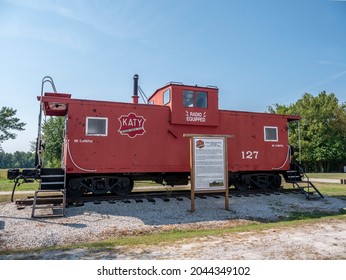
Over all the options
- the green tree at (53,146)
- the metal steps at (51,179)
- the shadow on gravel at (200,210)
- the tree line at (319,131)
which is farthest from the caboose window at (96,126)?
the tree line at (319,131)

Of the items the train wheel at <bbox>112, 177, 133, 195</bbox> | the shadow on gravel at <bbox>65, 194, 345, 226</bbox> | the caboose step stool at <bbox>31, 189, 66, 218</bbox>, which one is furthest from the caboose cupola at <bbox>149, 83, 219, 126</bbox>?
the caboose step stool at <bbox>31, 189, 66, 218</bbox>

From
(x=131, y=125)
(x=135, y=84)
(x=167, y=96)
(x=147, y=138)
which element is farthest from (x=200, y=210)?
(x=135, y=84)

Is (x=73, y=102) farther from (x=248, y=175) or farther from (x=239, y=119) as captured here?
(x=248, y=175)

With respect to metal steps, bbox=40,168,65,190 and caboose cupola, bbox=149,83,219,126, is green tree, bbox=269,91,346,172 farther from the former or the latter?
metal steps, bbox=40,168,65,190

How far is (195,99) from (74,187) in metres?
6.23

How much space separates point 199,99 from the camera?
12.2 meters

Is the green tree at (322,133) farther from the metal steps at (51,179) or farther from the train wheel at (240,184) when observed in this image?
the metal steps at (51,179)

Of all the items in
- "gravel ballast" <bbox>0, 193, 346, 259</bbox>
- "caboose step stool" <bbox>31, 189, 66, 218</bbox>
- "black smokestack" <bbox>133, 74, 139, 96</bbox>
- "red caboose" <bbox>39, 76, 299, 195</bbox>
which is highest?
"black smokestack" <bbox>133, 74, 139, 96</bbox>

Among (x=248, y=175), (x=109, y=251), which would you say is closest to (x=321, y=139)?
(x=248, y=175)

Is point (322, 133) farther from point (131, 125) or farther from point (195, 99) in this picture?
point (131, 125)

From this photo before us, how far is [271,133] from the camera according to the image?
1413 centimetres

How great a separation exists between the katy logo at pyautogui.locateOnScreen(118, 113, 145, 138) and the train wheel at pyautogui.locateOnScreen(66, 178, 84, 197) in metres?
2.56

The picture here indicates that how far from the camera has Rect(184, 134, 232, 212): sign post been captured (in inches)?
398

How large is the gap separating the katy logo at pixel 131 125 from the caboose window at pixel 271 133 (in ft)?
21.2
